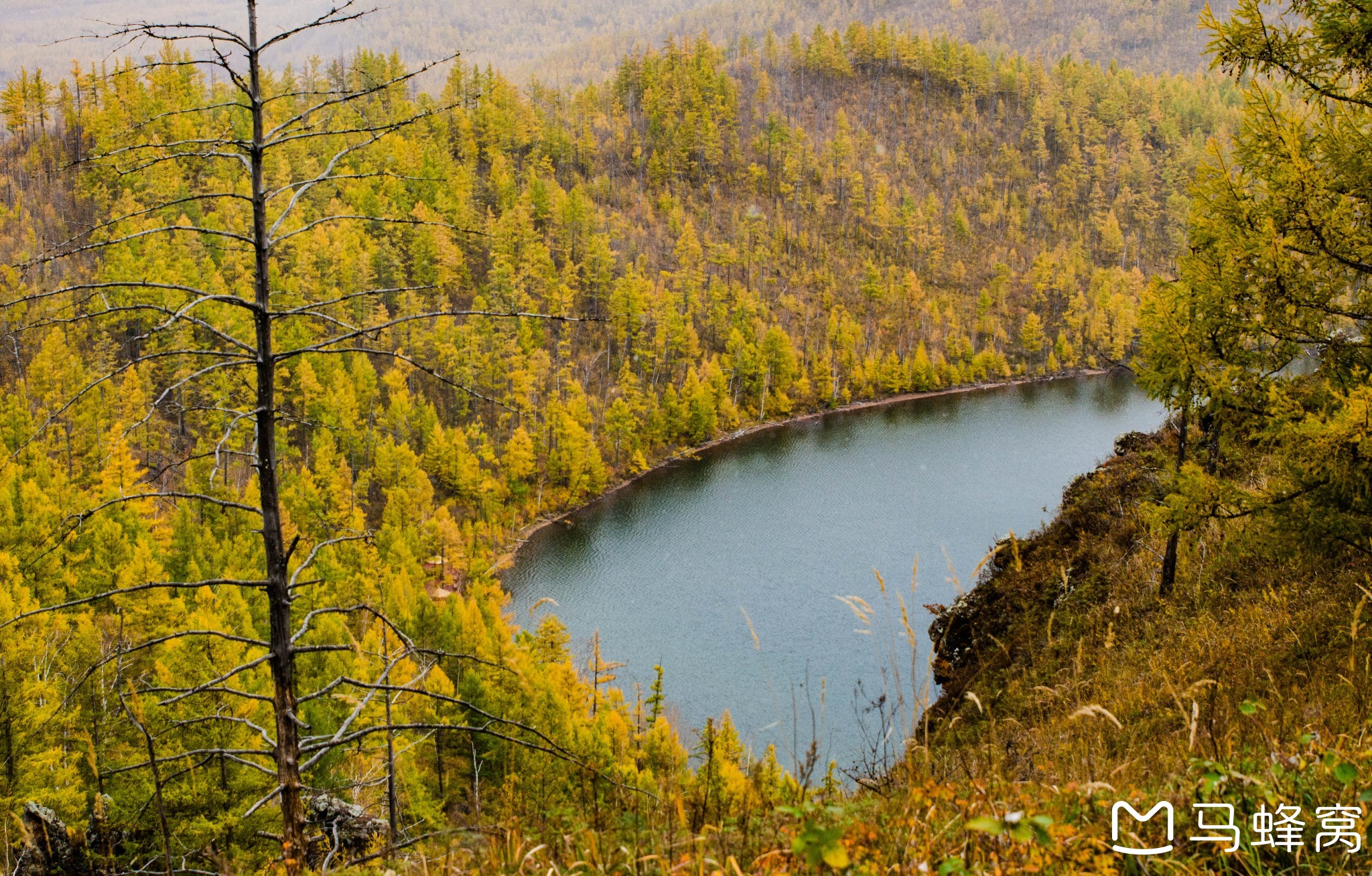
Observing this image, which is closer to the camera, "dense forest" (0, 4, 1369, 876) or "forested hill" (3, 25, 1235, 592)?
"dense forest" (0, 4, 1369, 876)

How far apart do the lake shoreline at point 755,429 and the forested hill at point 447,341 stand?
1169 mm

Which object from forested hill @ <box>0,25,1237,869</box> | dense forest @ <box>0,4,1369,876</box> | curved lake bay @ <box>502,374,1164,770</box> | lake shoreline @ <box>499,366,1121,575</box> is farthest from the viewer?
lake shoreline @ <box>499,366,1121,575</box>

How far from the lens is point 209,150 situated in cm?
464

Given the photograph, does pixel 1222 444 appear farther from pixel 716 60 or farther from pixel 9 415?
pixel 716 60

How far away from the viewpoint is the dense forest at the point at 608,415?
4.04 metres

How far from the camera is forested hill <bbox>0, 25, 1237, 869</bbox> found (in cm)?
647

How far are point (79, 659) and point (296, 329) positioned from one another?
35263mm

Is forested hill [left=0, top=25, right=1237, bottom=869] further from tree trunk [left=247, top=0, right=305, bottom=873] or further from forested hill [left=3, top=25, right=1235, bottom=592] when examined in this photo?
forested hill [left=3, top=25, right=1235, bottom=592]

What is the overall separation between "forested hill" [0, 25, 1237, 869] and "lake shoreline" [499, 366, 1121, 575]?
117 centimetres

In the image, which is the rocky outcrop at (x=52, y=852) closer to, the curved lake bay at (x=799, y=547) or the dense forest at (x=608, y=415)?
the dense forest at (x=608, y=415)

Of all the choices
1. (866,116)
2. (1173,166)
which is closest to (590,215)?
(866,116)

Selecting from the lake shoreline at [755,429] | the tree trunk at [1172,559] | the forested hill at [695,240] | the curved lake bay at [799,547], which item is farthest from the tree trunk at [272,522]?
the lake shoreline at [755,429]

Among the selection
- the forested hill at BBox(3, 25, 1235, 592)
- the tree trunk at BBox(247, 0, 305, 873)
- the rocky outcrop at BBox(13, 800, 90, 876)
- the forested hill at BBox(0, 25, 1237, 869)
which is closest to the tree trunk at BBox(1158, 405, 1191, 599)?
the forested hill at BBox(0, 25, 1237, 869)

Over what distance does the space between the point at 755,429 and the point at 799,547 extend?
84.6 feet
